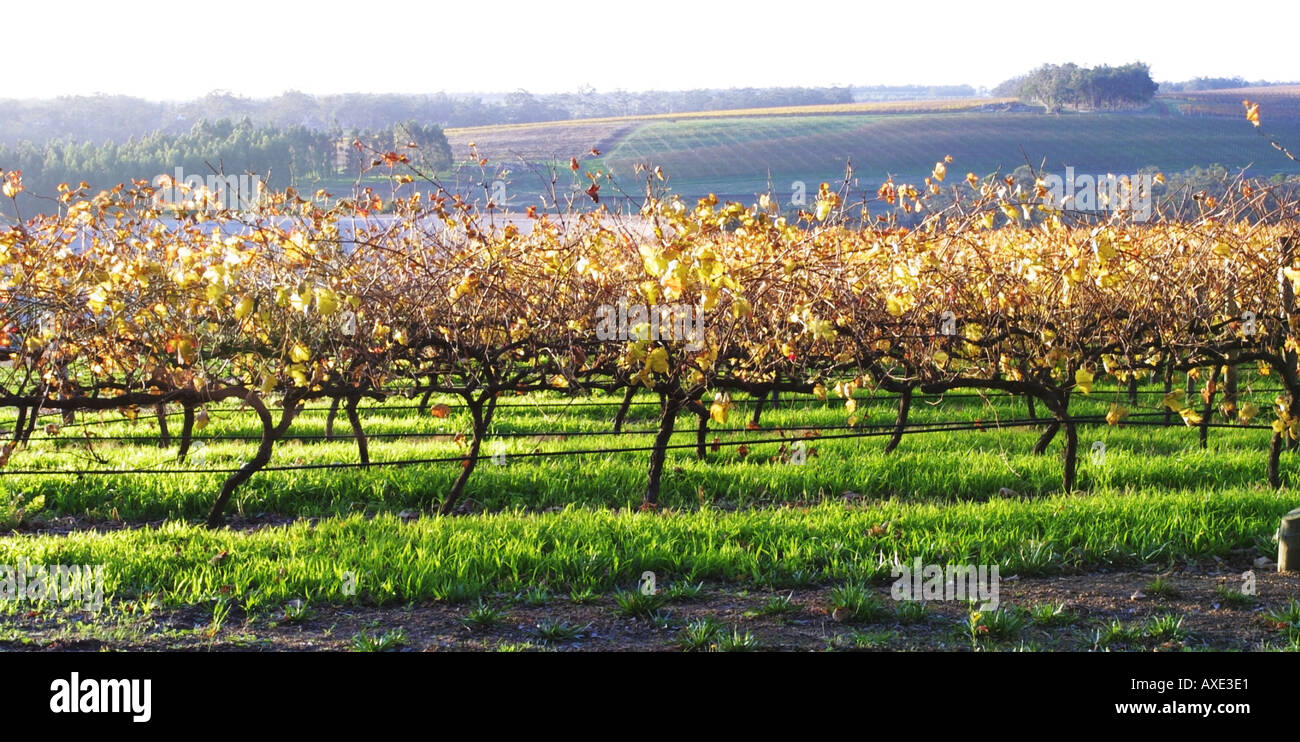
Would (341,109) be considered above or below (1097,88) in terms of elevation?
below

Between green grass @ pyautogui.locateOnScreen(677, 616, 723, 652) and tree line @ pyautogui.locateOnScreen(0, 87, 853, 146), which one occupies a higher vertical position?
tree line @ pyautogui.locateOnScreen(0, 87, 853, 146)

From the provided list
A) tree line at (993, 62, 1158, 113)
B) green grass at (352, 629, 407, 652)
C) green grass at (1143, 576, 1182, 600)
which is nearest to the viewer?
green grass at (352, 629, 407, 652)

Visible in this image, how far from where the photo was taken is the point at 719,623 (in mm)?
4574

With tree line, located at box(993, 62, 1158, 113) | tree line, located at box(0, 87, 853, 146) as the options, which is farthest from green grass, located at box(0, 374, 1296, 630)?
tree line, located at box(993, 62, 1158, 113)

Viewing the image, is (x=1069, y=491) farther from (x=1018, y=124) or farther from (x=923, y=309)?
A: (x=1018, y=124)

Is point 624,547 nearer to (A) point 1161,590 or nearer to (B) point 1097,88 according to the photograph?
(A) point 1161,590

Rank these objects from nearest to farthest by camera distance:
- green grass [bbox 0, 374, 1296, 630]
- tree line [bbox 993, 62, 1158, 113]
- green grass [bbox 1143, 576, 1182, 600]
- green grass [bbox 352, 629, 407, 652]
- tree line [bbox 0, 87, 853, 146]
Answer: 1. green grass [bbox 352, 629, 407, 652]
2. green grass [bbox 1143, 576, 1182, 600]
3. green grass [bbox 0, 374, 1296, 630]
4. tree line [bbox 0, 87, 853, 146]
5. tree line [bbox 993, 62, 1158, 113]

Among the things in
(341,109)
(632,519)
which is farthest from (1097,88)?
(632,519)

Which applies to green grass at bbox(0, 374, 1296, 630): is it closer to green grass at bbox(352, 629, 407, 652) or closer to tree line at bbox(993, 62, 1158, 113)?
green grass at bbox(352, 629, 407, 652)

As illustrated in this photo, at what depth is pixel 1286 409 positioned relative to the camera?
710cm

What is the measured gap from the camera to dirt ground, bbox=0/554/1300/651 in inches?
170

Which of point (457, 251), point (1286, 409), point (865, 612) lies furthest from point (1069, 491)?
point (457, 251)

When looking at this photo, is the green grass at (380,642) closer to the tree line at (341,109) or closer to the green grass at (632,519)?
the green grass at (632,519)
